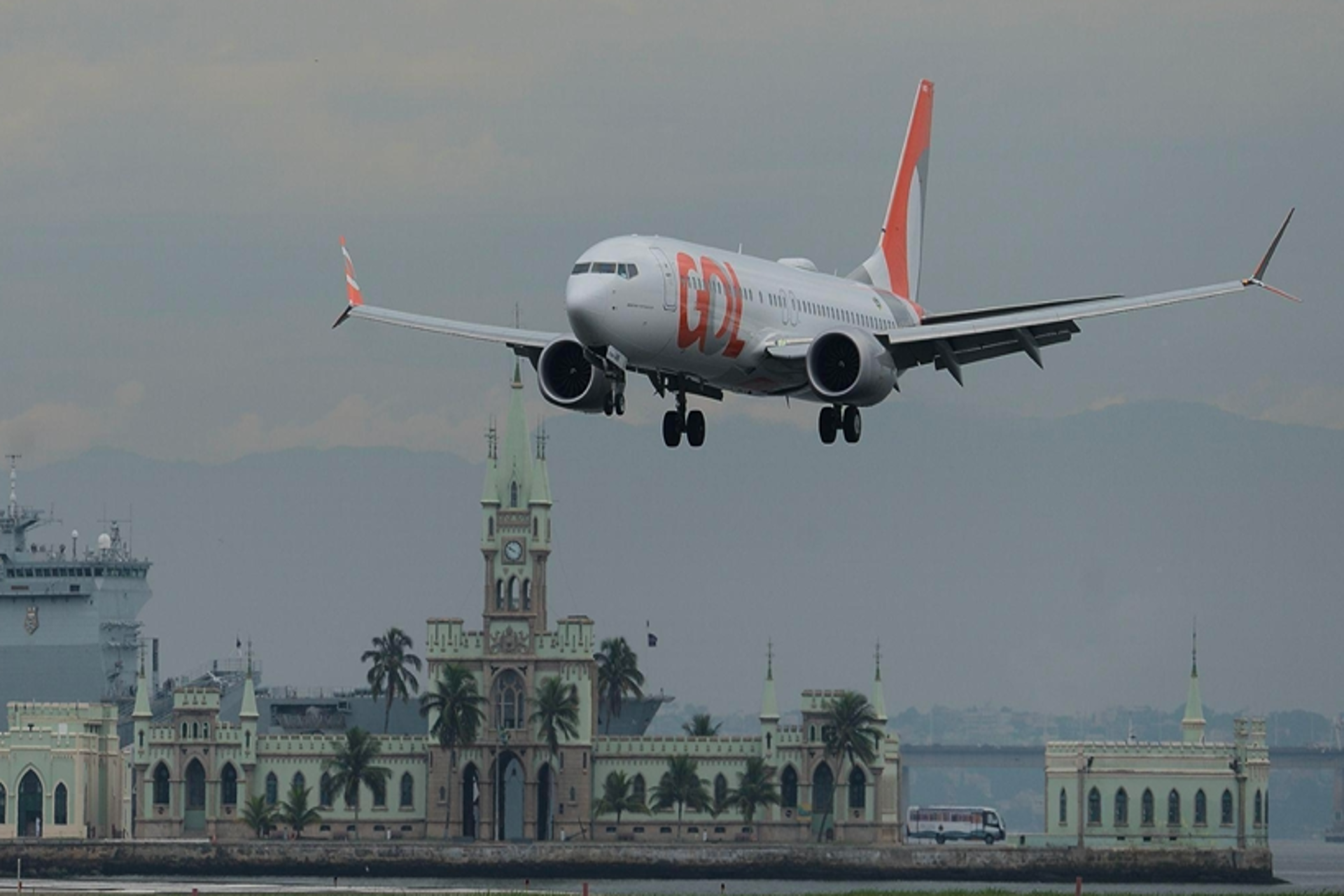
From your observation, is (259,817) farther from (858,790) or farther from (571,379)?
(571,379)

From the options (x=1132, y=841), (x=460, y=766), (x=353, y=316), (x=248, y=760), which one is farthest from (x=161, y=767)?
(x=353, y=316)

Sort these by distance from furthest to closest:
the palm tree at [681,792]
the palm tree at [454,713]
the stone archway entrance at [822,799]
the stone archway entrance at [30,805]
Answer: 1. the palm tree at [454,713]
2. the palm tree at [681,792]
3. the stone archway entrance at [822,799]
4. the stone archway entrance at [30,805]

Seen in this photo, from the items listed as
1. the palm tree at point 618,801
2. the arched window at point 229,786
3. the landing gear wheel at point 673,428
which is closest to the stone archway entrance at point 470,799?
the palm tree at point 618,801

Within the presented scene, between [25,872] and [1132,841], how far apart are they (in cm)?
6756

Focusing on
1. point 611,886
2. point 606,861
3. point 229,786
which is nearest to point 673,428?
point 611,886

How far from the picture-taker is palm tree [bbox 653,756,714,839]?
7500 inches

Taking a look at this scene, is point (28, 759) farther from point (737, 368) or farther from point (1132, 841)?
point (737, 368)

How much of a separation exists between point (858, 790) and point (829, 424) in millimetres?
126969

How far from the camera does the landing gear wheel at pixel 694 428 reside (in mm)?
63969

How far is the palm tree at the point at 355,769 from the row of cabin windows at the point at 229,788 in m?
0.27

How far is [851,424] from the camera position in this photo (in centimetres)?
6650

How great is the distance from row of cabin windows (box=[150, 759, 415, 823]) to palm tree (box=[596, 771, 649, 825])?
14.5 m

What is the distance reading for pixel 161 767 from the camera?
19350cm

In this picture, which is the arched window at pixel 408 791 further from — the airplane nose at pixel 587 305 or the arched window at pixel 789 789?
the airplane nose at pixel 587 305
